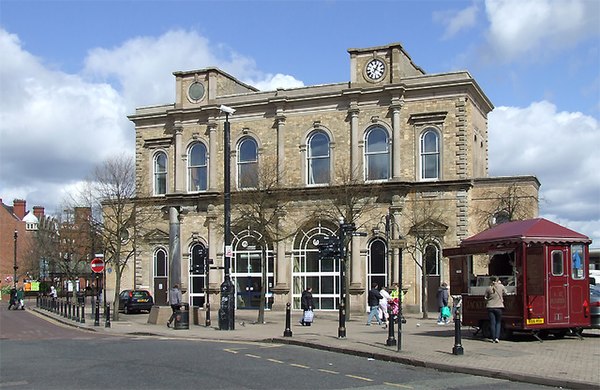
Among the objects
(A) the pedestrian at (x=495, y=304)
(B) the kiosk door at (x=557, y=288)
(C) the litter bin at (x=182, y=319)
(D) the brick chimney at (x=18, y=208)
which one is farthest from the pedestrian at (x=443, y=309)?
(D) the brick chimney at (x=18, y=208)

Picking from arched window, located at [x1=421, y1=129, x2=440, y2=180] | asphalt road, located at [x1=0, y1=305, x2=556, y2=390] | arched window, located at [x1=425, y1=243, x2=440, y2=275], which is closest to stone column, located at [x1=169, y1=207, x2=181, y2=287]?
arched window, located at [x1=425, y1=243, x2=440, y2=275]

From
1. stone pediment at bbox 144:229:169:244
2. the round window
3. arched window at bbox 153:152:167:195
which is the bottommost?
stone pediment at bbox 144:229:169:244

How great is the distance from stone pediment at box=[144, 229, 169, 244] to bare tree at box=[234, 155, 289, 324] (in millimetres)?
8416

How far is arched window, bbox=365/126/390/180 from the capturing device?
142 feet

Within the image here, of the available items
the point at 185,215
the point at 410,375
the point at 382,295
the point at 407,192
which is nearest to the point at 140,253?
the point at 185,215

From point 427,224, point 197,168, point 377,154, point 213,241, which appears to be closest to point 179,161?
point 197,168

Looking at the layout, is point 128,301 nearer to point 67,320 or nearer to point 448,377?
point 67,320

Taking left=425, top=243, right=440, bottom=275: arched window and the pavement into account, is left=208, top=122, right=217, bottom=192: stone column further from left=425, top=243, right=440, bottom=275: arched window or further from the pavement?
the pavement

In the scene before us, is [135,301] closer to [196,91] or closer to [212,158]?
[212,158]

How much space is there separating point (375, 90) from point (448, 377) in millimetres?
29955

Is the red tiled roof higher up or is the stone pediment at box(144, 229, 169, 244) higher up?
the stone pediment at box(144, 229, 169, 244)

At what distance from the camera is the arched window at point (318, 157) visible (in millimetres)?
44875

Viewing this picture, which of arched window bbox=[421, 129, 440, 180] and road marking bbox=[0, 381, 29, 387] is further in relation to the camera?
arched window bbox=[421, 129, 440, 180]

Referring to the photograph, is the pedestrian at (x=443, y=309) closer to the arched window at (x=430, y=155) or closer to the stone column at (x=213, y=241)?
the arched window at (x=430, y=155)
